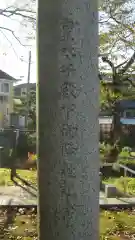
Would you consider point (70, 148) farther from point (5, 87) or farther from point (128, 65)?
point (5, 87)

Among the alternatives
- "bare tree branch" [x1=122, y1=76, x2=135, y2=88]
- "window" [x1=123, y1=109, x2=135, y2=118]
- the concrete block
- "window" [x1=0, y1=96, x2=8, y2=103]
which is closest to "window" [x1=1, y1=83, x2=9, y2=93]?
"window" [x1=0, y1=96, x2=8, y2=103]

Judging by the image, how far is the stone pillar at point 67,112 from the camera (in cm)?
143

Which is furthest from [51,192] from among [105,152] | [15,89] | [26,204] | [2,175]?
[15,89]

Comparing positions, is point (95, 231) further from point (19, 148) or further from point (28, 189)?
point (19, 148)

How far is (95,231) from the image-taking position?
4.96 feet

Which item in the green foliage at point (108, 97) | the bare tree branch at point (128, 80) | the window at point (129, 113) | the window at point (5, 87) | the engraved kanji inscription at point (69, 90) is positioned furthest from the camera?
the window at point (5, 87)

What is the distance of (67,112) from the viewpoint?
1.44 metres

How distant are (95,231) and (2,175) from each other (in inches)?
369

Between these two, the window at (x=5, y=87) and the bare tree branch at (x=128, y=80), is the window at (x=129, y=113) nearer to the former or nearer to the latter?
the bare tree branch at (x=128, y=80)

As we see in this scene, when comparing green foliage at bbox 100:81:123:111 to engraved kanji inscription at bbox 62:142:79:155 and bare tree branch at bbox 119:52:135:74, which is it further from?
engraved kanji inscription at bbox 62:142:79:155

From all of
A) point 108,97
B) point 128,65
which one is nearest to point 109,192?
point 108,97

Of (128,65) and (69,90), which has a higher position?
(128,65)

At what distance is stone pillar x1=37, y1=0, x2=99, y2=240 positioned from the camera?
4.68 ft

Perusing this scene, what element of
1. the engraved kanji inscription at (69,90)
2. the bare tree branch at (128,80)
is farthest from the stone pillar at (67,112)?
the bare tree branch at (128,80)
